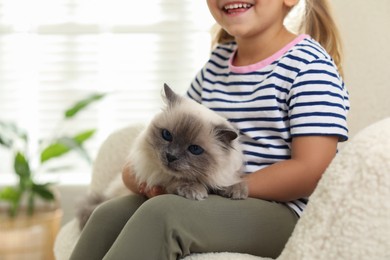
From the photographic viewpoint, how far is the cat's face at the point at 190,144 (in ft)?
4.90

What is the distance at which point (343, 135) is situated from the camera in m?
1.63

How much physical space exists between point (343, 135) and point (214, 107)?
41 centimetres

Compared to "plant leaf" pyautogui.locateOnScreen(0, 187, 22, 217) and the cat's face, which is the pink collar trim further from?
"plant leaf" pyautogui.locateOnScreen(0, 187, 22, 217)

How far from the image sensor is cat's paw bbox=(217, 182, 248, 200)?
154 centimetres

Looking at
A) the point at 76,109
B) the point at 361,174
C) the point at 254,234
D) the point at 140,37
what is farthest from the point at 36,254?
the point at 361,174

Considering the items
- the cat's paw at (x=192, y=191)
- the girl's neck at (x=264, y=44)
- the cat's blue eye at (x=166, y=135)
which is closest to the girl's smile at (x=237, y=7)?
the girl's neck at (x=264, y=44)

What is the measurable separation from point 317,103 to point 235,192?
317mm

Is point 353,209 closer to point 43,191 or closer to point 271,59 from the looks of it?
point 271,59

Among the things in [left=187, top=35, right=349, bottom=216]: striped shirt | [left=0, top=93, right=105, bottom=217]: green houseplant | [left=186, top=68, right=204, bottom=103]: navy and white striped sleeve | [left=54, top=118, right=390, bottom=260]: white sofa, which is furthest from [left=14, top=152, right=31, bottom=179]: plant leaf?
[left=54, top=118, right=390, bottom=260]: white sofa

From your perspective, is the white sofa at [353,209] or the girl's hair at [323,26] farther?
the girl's hair at [323,26]

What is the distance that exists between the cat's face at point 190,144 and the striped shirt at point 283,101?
7.9 inches

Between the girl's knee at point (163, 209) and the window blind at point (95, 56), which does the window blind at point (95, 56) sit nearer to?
the window blind at point (95, 56)

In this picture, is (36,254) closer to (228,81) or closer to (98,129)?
(98,129)

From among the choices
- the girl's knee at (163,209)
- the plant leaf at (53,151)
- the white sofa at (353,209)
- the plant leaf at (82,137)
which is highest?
the white sofa at (353,209)
